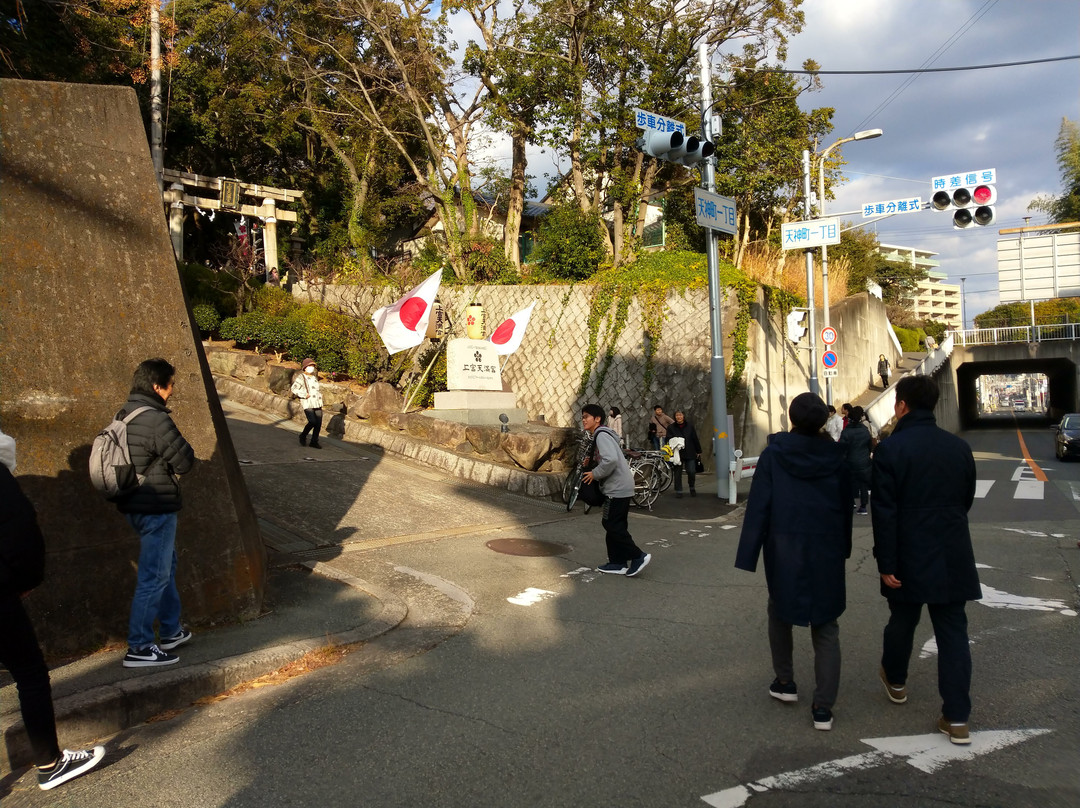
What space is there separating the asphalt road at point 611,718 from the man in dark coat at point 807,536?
1.28 ft

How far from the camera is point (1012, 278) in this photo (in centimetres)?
1764

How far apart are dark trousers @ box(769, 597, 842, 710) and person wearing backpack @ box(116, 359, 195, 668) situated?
3.67 metres

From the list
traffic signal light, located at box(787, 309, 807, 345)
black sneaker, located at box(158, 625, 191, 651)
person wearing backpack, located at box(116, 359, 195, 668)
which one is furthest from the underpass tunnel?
person wearing backpack, located at box(116, 359, 195, 668)

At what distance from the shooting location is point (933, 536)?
4051 millimetres

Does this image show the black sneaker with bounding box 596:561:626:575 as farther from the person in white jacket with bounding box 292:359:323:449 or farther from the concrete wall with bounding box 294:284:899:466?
the concrete wall with bounding box 294:284:899:466

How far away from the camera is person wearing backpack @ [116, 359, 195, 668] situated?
4785 mm

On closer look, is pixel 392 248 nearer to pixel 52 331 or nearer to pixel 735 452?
pixel 735 452

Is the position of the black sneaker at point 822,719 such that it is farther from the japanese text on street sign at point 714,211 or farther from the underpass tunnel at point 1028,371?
the underpass tunnel at point 1028,371

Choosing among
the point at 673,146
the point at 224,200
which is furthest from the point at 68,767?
the point at 224,200

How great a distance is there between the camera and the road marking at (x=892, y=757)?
343cm

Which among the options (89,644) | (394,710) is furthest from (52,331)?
(394,710)

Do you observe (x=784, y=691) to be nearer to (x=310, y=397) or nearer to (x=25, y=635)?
(x=25, y=635)

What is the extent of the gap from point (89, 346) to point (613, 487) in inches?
184

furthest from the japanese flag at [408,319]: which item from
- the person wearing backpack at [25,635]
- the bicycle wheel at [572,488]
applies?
the person wearing backpack at [25,635]
